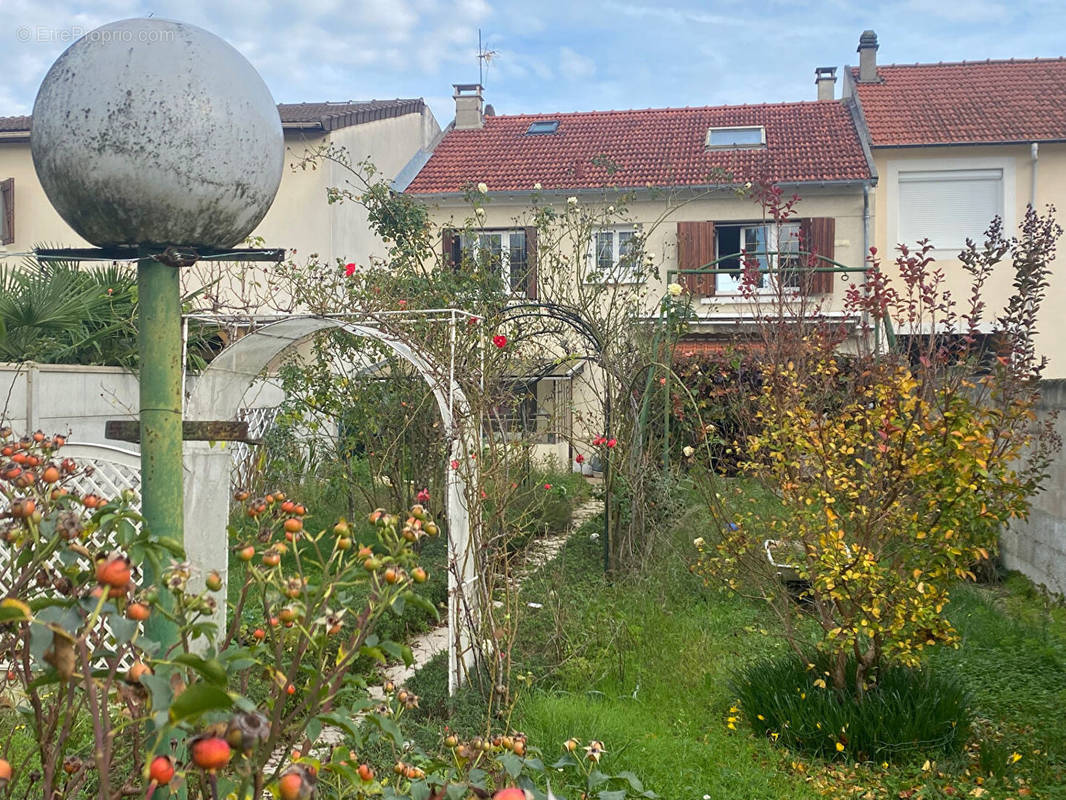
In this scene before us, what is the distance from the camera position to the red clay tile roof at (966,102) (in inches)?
632

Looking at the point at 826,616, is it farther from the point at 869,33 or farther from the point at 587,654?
the point at 869,33

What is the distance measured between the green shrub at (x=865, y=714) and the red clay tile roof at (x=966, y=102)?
44.8 feet

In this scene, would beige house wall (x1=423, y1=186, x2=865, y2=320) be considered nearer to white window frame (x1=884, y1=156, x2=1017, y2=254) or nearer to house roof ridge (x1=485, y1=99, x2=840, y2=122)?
white window frame (x1=884, y1=156, x2=1017, y2=254)

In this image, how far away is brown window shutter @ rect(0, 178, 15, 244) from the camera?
16.4 m

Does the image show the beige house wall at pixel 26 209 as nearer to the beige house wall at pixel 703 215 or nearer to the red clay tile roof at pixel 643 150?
the red clay tile roof at pixel 643 150

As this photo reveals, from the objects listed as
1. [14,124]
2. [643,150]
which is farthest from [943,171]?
[14,124]

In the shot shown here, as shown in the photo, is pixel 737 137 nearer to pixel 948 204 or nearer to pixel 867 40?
pixel 867 40

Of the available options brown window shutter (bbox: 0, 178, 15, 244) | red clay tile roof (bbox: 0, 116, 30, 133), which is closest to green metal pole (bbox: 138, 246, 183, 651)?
red clay tile roof (bbox: 0, 116, 30, 133)

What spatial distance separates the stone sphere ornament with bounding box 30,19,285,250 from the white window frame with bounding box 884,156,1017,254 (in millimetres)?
15884

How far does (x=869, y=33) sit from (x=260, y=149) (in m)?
18.7

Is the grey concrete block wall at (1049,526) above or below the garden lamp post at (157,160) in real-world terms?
below

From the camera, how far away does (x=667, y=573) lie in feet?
23.1

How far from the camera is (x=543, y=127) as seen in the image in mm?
19062

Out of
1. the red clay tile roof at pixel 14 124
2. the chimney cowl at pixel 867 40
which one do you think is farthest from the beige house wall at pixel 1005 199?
the red clay tile roof at pixel 14 124
